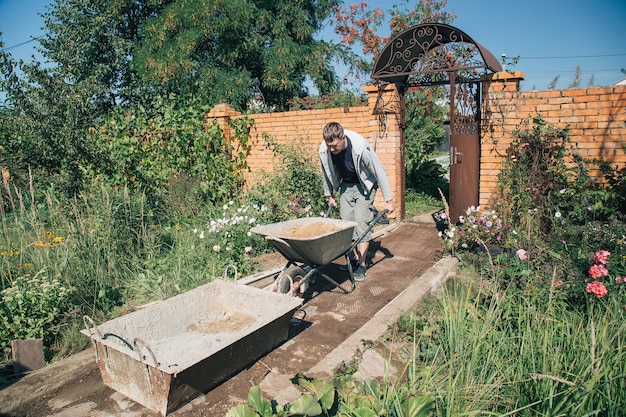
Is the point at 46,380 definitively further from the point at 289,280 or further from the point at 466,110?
the point at 466,110

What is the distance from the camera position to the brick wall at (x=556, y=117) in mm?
5484

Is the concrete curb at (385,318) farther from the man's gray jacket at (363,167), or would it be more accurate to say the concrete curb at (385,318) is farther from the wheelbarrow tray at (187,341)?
the man's gray jacket at (363,167)

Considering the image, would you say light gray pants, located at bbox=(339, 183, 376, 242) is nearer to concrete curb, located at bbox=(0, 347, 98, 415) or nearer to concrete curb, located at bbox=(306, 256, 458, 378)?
concrete curb, located at bbox=(306, 256, 458, 378)

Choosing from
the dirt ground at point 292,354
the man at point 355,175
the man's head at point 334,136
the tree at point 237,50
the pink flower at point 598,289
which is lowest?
the dirt ground at point 292,354

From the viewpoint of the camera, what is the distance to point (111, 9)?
50.2 ft

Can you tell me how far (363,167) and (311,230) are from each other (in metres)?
0.99

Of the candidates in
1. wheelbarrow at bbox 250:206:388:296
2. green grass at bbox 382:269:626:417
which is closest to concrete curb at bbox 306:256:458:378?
green grass at bbox 382:269:626:417

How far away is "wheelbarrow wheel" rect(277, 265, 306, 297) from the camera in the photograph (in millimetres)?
4160

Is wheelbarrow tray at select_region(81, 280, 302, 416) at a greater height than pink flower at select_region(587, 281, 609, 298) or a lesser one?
lesser

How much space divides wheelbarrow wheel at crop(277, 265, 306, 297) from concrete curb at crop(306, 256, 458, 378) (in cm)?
82

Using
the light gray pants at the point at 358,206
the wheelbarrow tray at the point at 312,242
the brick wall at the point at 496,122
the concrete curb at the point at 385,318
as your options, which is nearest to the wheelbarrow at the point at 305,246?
the wheelbarrow tray at the point at 312,242

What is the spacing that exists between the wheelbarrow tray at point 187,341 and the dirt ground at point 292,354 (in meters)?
0.09

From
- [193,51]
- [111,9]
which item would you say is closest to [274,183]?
[193,51]

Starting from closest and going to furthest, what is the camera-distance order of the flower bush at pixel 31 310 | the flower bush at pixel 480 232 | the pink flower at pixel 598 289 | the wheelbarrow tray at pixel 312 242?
1. the pink flower at pixel 598 289
2. the flower bush at pixel 31 310
3. the wheelbarrow tray at pixel 312 242
4. the flower bush at pixel 480 232
